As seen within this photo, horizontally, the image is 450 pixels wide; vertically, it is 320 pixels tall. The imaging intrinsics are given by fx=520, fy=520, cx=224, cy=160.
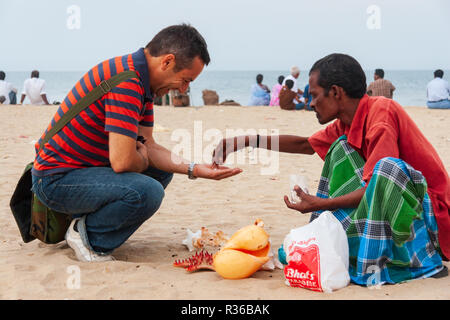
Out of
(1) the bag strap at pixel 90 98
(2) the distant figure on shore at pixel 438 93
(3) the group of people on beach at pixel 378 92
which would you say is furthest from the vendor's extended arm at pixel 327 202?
(2) the distant figure on shore at pixel 438 93

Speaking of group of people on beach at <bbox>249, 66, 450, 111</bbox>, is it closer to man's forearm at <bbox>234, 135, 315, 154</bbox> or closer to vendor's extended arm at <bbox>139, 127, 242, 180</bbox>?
man's forearm at <bbox>234, 135, 315, 154</bbox>

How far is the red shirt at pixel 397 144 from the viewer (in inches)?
101

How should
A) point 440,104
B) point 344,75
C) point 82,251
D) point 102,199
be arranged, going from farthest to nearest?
point 440,104
point 82,251
point 102,199
point 344,75

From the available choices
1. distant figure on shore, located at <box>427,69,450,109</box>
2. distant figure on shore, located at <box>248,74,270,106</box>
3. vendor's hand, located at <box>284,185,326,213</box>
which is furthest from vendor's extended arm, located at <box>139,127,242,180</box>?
distant figure on shore, located at <box>248,74,270,106</box>

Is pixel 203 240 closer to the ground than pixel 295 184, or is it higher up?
closer to the ground

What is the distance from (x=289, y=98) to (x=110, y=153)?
10361mm

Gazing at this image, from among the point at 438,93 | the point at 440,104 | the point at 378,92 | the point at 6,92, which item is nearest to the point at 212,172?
the point at 378,92

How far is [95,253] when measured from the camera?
9.73ft

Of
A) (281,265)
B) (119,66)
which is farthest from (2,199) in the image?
(281,265)

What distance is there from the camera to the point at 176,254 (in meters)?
3.24

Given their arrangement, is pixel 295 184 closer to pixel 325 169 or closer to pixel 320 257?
pixel 325 169

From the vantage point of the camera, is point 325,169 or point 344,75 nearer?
point 344,75

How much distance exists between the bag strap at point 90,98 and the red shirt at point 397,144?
4.05ft

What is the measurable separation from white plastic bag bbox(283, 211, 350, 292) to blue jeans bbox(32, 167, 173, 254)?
87 centimetres
